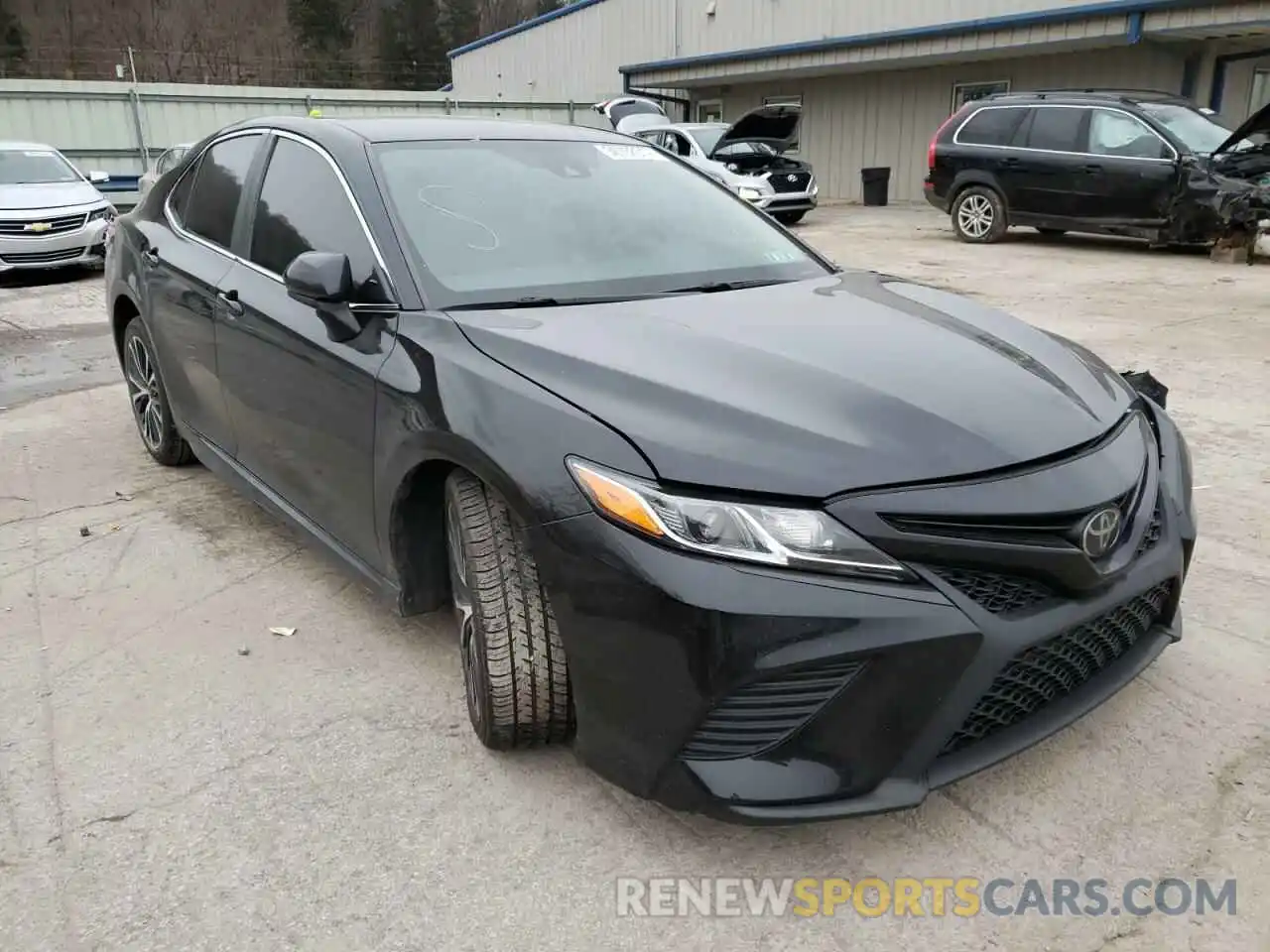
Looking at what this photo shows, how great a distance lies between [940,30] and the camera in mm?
17125

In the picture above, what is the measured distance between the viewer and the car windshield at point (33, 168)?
12.3 metres

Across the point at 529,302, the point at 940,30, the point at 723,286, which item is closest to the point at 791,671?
the point at 529,302

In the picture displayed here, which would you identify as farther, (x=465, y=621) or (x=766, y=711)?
(x=465, y=621)

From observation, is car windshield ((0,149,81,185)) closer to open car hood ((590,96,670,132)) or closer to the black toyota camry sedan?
open car hood ((590,96,670,132))

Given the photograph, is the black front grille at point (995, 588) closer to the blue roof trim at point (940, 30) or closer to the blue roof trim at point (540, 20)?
the blue roof trim at point (940, 30)

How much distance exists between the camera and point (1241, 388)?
228 inches

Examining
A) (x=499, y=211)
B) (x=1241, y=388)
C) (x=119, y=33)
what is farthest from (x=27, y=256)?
(x=119, y=33)

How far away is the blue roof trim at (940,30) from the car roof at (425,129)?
13.9 metres

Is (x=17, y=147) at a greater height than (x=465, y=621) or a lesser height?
greater

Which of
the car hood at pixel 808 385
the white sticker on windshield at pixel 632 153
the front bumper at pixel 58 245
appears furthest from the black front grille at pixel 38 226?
the car hood at pixel 808 385

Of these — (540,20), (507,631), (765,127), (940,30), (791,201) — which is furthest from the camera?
(540,20)

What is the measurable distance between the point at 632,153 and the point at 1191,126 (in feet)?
32.8

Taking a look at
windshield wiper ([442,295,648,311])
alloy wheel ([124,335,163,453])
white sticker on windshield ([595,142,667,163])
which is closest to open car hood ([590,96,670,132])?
alloy wheel ([124,335,163,453])

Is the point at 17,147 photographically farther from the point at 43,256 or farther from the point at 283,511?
the point at 283,511
